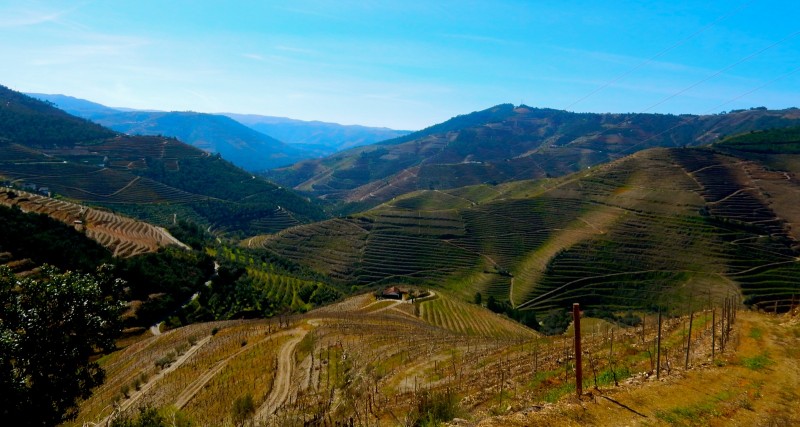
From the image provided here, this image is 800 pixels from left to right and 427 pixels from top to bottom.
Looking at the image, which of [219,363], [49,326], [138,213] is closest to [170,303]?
[219,363]

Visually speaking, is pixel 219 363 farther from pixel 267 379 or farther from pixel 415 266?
pixel 415 266

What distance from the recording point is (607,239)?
9669 centimetres

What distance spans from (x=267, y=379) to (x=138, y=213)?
13390cm

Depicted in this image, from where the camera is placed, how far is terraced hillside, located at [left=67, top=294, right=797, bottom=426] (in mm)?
13500

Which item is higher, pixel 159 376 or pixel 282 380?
pixel 282 380

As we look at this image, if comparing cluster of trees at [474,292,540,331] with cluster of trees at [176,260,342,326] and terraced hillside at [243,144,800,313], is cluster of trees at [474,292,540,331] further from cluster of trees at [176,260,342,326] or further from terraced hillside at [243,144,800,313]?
cluster of trees at [176,260,342,326]

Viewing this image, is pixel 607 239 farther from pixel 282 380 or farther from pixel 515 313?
pixel 282 380

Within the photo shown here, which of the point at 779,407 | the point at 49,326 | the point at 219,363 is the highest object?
the point at 49,326

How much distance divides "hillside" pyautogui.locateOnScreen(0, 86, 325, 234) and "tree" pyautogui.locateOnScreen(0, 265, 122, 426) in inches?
5199

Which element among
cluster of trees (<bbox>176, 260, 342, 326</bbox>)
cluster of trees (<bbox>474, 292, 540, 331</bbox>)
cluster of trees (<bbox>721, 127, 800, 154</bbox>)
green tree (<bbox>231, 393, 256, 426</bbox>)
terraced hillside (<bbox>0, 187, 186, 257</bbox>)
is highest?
cluster of trees (<bbox>721, 127, 800, 154</bbox>)

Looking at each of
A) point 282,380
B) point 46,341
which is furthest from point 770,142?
point 46,341

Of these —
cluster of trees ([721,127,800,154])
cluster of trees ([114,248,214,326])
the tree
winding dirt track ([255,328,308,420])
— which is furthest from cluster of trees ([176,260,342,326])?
cluster of trees ([721,127,800,154])

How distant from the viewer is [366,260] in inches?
4281

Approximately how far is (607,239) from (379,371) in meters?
89.7
